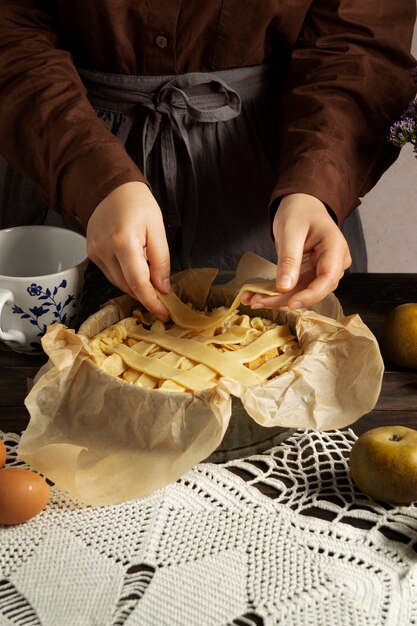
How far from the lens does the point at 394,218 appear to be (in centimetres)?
173

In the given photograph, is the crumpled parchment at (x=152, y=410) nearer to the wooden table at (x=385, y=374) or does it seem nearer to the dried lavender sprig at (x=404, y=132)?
the wooden table at (x=385, y=374)

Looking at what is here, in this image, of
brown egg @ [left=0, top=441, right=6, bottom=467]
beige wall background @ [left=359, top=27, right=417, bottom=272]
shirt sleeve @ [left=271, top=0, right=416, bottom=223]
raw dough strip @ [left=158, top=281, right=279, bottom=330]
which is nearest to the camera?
brown egg @ [left=0, top=441, right=6, bottom=467]

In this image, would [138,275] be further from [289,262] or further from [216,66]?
[216,66]

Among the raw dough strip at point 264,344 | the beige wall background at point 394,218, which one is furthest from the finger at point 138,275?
the beige wall background at point 394,218

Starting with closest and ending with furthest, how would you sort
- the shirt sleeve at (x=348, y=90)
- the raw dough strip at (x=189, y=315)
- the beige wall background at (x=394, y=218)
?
the raw dough strip at (x=189, y=315) → the shirt sleeve at (x=348, y=90) → the beige wall background at (x=394, y=218)

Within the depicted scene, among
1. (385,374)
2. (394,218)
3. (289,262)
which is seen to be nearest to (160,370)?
(289,262)

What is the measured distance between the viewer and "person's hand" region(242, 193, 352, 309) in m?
0.86

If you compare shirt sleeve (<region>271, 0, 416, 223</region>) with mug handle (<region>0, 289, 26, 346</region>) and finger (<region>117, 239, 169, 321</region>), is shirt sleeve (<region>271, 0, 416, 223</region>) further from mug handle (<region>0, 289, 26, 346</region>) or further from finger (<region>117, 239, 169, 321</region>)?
mug handle (<region>0, 289, 26, 346</region>)

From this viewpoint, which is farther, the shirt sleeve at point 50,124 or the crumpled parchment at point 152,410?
the shirt sleeve at point 50,124

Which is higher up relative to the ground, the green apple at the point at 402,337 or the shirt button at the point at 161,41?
the shirt button at the point at 161,41

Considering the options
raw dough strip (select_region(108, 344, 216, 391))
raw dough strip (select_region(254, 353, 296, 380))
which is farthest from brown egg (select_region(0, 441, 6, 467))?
raw dough strip (select_region(254, 353, 296, 380))

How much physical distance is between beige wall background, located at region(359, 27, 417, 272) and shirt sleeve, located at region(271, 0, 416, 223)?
1.76 ft

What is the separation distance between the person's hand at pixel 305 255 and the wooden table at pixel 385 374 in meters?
0.14

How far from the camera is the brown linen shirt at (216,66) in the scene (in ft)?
3.34
